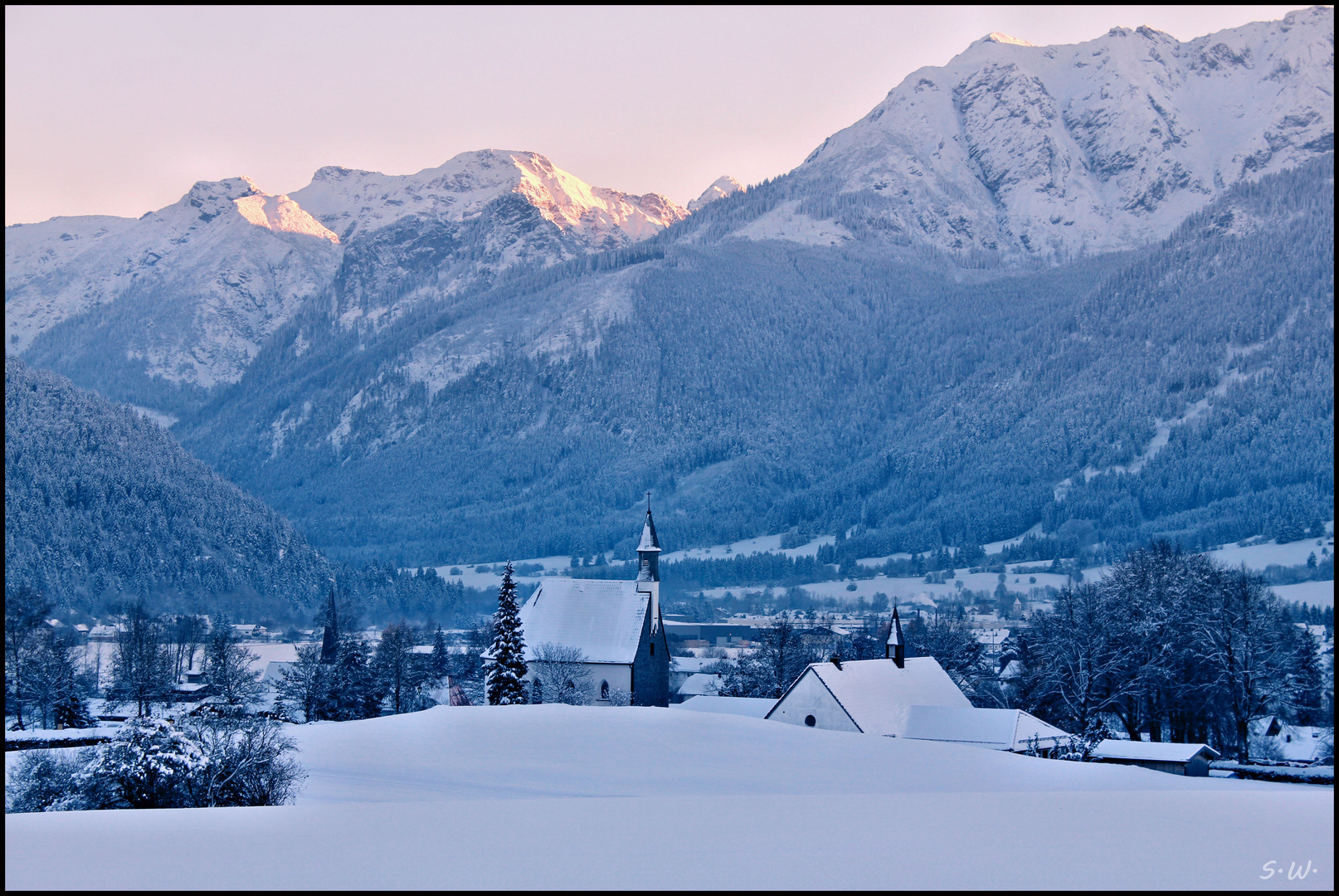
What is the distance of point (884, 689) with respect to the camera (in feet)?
198

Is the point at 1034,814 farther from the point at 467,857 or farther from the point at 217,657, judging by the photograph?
the point at 217,657

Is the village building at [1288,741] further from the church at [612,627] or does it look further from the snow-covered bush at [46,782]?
the snow-covered bush at [46,782]

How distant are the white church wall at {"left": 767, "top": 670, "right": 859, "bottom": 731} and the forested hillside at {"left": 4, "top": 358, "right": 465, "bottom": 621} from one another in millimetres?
66044

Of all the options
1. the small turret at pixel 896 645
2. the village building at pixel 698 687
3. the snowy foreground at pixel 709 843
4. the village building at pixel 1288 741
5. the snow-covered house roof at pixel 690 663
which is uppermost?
the snowy foreground at pixel 709 843

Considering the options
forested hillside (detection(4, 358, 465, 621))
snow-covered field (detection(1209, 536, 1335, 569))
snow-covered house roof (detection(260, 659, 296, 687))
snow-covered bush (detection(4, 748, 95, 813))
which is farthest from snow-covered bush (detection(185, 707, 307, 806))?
snow-covered field (detection(1209, 536, 1335, 569))

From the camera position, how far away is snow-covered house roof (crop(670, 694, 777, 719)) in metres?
64.8

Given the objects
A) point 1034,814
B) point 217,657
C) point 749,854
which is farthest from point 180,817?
point 217,657

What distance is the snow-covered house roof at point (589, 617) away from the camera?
66.8 meters

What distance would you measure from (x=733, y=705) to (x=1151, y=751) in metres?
24.5

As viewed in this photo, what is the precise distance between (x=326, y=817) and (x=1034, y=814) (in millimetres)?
8863

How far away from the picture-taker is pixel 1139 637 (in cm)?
5309

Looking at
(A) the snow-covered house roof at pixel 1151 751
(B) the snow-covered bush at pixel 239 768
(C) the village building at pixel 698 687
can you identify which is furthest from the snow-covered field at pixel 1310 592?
(B) the snow-covered bush at pixel 239 768

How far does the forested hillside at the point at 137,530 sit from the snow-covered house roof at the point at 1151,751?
265ft
